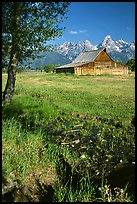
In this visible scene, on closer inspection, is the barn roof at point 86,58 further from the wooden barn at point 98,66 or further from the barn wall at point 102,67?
the barn wall at point 102,67

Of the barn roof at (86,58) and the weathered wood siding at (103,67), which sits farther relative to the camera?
the barn roof at (86,58)

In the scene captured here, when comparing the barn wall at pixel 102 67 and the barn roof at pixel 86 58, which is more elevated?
the barn roof at pixel 86 58

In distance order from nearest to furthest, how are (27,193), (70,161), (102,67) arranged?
(27,193) < (70,161) < (102,67)

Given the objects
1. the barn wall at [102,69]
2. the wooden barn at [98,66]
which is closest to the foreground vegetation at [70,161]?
the barn wall at [102,69]

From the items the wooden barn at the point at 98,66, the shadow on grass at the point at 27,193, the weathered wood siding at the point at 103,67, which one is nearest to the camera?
the shadow on grass at the point at 27,193

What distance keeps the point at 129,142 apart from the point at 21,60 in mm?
11407

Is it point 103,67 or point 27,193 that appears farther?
point 103,67

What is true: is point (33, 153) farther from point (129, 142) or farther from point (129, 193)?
point (129, 142)

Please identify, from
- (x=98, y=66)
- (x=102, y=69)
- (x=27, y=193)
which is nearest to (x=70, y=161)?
(x=27, y=193)

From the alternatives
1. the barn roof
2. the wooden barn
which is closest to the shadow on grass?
the wooden barn

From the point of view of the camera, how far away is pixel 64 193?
7457 millimetres

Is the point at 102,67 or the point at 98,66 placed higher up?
the point at 98,66

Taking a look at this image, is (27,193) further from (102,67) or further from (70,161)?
(102,67)

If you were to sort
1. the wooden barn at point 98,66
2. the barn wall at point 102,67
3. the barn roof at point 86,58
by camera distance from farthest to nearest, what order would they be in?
the barn roof at point 86,58
the barn wall at point 102,67
the wooden barn at point 98,66
